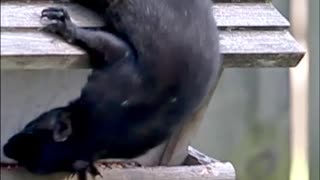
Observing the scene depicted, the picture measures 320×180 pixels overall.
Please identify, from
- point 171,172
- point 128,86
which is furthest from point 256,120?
point 128,86

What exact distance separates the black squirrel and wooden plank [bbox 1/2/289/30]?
2 centimetres

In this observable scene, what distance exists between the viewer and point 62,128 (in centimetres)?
157

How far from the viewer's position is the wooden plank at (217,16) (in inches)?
59.4

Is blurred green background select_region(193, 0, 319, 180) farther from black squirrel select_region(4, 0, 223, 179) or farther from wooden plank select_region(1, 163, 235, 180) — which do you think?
black squirrel select_region(4, 0, 223, 179)

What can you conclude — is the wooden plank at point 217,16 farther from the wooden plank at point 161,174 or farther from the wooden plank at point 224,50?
the wooden plank at point 161,174

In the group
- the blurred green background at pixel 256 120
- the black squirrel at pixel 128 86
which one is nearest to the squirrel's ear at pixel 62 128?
the black squirrel at pixel 128 86

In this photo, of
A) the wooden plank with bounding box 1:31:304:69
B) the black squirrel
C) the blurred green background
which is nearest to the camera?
the wooden plank with bounding box 1:31:304:69

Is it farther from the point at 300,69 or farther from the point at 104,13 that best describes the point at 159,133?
the point at 300,69

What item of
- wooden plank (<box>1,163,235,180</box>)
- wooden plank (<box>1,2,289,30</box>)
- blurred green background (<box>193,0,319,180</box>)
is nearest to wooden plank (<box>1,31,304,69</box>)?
wooden plank (<box>1,2,289,30</box>)

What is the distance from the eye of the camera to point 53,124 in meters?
1.55

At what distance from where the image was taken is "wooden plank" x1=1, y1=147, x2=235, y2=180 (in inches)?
64.5

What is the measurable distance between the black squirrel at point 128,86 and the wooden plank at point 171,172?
0.03m

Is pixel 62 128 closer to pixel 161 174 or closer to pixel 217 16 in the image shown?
pixel 161 174

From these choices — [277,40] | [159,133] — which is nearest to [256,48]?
[277,40]
